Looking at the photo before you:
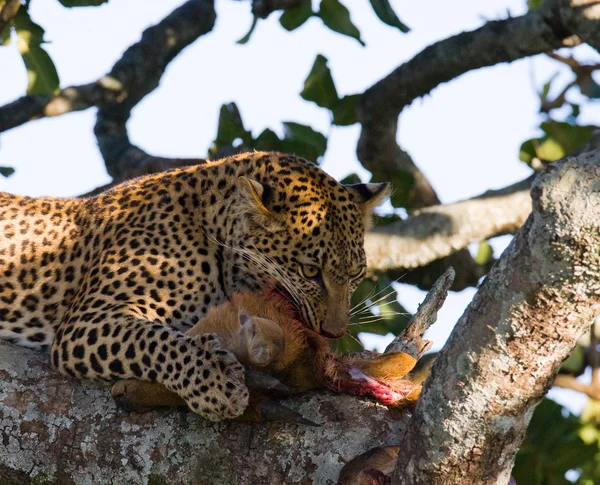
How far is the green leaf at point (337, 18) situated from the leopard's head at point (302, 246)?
7.93ft

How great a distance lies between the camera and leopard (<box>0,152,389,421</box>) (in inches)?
233

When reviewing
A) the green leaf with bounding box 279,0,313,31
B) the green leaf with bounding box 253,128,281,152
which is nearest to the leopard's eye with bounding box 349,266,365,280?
the green leaf with bounding box 253,128,281,152

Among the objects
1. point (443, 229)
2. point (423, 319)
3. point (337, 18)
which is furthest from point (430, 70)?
point (423, 319)

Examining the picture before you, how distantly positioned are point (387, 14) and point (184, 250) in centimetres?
319

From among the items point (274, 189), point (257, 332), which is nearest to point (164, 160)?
point (274, 189)

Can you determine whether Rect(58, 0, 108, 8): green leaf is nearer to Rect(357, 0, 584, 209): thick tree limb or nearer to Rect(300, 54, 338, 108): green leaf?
Rect(300, 54, 338, 108): green leaf

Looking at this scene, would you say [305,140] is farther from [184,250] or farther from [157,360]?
[157,360]

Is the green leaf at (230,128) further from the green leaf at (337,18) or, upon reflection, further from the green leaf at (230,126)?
the green leaf at (337,18)

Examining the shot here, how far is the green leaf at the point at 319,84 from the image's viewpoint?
870 cm

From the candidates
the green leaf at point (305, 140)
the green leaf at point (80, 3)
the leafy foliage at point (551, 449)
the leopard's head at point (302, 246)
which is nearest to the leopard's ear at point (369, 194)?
the leopard's head at point (302, 246)

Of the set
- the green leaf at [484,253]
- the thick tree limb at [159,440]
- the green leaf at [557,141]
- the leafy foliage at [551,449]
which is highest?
the green leaf at [557,141]

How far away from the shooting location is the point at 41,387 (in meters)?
4.91

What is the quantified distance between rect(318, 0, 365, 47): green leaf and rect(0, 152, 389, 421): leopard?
2.19 metres

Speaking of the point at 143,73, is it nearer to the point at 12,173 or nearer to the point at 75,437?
the point at 12,173
